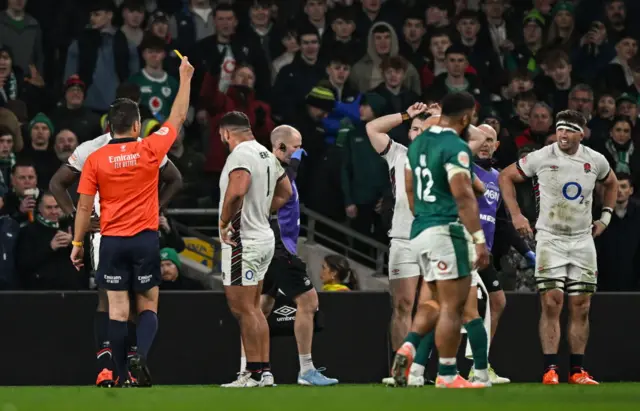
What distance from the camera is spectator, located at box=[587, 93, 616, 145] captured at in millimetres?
20272

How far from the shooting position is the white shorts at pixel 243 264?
533 inches

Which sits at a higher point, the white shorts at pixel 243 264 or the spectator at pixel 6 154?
the spectator at pixel 6 154

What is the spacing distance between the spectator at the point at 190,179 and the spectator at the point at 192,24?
185cm

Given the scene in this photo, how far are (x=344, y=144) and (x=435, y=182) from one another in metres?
7.46

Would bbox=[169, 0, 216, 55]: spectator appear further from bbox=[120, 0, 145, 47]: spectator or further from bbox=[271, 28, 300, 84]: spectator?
bbox=[271, 28, 300, 84]: spectator

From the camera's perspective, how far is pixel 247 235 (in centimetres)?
1362

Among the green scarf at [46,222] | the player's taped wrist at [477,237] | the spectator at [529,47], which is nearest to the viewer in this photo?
the player's taped wrist at [477,237]

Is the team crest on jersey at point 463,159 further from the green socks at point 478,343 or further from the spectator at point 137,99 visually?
the spectator at point 137,99

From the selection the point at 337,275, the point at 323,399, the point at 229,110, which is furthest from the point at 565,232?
the point at 229,110

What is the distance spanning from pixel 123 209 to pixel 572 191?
4458 millimetres

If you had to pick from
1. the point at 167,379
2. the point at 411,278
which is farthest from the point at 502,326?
the point at 167,379

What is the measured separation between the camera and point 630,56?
22.2 meters

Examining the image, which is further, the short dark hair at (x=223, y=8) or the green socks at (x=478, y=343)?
the short dark hair at (x=223, y=8)

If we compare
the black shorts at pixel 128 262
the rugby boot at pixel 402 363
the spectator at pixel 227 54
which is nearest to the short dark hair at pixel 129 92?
the spectator at pixel 227 54
